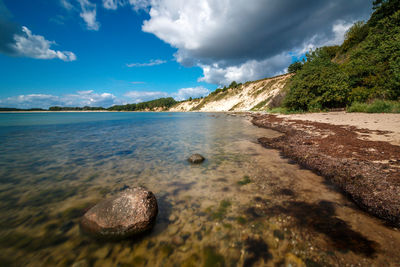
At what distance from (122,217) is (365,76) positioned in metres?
33.5

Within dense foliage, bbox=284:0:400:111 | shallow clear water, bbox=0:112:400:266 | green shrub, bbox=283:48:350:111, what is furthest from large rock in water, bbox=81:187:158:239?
green shrub, bbox=283:48:350:111

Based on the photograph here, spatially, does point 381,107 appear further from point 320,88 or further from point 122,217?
point 122,217

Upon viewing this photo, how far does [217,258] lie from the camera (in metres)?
2.96

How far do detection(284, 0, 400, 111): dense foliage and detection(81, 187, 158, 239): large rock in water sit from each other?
27341mm

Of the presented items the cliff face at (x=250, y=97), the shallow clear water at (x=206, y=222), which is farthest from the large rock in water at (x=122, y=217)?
the cliff face at (x=250, y=97)

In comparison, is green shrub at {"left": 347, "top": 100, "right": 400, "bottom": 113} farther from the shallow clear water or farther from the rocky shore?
the shallow clear water

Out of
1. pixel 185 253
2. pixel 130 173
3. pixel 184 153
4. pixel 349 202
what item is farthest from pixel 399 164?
pixel 130 173

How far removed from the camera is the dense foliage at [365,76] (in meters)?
19.3

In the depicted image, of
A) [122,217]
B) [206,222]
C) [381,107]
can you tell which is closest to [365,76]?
[381,107]

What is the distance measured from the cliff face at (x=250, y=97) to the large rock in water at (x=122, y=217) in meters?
50.2

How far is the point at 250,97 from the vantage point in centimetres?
8338

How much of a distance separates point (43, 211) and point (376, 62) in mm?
35833

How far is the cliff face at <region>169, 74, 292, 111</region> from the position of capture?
67.7 meters

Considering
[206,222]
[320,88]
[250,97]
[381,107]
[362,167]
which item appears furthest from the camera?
[250,97]
